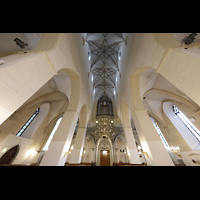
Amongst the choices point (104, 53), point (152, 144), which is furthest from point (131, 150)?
point (104, 53)

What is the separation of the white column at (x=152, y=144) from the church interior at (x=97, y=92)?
0.04 meters

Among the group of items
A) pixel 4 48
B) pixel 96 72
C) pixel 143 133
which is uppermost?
pixel 96 72

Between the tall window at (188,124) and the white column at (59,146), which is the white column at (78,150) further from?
the tall window at (188,124)

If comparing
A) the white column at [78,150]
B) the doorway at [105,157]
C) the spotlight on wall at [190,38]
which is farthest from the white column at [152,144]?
the doorway at [105,157]

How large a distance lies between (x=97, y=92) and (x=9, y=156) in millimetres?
14730

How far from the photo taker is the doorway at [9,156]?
24.8 feet

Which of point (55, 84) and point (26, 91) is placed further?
point (55, 84)

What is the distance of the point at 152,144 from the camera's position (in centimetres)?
457
